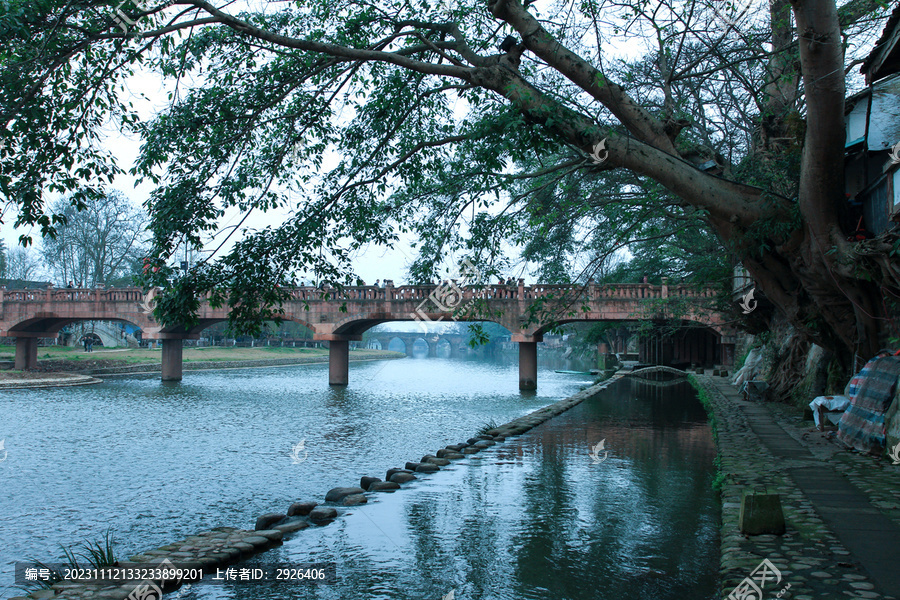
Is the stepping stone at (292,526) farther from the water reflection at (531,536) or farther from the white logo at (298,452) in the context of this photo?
the white logo at (298,452)

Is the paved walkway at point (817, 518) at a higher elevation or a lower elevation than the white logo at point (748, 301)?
lower

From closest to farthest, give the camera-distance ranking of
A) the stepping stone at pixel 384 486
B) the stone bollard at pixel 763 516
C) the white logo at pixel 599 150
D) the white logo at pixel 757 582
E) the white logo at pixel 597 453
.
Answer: the white logo at pixel 757 582 → the stone bollard at pixel 763 516 → the white logo at pixel 599 150 → the stepping stone at pixel 384 486 → the white logo at pixel 597 453

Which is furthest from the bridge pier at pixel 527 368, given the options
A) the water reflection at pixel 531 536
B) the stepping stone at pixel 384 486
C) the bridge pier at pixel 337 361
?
the stepping stone at pixel 384 486

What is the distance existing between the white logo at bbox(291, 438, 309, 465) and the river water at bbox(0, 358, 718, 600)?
0.14 meters

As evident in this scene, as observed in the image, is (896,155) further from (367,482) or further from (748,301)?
(748,301)

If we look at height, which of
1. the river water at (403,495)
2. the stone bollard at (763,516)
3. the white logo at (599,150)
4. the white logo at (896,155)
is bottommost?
the river water at (403,495)

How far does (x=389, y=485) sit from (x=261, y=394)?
70.1 ft

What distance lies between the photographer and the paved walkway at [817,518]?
4.34m

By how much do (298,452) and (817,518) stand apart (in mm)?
10557

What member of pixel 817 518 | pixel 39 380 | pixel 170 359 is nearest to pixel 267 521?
pixel 817 518

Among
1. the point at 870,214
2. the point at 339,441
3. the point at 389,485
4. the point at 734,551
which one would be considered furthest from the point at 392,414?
the point at 734,551

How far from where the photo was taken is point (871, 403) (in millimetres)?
8367

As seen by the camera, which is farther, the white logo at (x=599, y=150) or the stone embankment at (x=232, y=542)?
the white logo at (x=599, y=150)

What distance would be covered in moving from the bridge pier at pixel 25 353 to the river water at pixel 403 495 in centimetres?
1787
